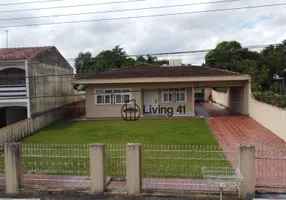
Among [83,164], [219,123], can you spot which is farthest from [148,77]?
[83,164]

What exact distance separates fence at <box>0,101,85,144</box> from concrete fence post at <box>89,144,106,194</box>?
7.59 metres

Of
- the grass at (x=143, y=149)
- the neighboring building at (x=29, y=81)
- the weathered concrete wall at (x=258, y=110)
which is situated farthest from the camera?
the neighboring building at (x=29, y=81)

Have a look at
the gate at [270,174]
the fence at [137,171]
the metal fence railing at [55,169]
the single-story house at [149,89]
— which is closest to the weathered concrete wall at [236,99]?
the single-story house at [149,89]

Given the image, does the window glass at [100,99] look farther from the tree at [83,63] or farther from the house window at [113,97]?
the tree at [83,63]

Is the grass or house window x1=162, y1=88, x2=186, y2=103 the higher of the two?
house window x1=162, y1=88, x2=186, y2=103

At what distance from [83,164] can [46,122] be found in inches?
425

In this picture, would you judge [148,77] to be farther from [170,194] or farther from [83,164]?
[170,194]

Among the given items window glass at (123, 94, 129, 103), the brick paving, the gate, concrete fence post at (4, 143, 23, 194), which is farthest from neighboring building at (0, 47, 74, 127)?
the gate

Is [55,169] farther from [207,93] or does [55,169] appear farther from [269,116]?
[207,93]

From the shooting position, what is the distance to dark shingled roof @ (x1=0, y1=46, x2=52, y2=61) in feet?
57.4

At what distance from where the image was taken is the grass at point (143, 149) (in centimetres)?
877

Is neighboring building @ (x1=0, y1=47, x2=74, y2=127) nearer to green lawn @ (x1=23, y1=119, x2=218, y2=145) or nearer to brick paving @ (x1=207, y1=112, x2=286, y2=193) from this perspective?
green lawn @ (x1=23, y1=119, x2=218, y2=145)

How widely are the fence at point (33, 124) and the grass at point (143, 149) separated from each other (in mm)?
604

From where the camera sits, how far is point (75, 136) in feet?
49.1
